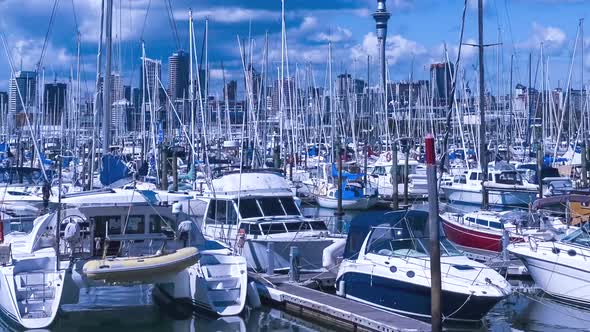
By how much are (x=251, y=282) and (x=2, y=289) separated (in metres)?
5.97

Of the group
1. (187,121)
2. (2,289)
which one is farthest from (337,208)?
(2,289)

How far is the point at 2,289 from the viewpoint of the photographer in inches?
834

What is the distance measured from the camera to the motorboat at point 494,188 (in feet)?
157

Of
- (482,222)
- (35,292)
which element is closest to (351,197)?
(482,222)

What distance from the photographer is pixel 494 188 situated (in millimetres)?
44438

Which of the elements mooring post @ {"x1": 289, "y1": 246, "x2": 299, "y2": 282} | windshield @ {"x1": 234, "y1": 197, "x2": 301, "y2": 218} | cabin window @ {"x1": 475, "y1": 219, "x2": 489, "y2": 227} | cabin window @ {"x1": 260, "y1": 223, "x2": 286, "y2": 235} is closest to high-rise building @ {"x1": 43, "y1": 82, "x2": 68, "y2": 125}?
cabin window @ {"x1": 475, "y1": 219, "x2": 489, "y2": 227}

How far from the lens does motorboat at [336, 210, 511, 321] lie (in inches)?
798

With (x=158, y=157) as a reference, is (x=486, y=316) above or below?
below

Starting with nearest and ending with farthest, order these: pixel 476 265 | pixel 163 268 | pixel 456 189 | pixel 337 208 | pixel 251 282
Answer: pixel 163 268 → pixel 476 265 → pixel 251 282 → pixel 337 208 → pixel 456 189

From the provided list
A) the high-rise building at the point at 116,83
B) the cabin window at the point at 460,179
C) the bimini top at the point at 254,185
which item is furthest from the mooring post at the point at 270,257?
the cabin window at the point at 460,179

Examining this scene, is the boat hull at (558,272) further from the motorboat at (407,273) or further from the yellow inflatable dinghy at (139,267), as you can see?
the yellow inflatable dinghy at (139,267)

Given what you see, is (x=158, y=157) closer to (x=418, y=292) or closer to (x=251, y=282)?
(x=251, y=282)

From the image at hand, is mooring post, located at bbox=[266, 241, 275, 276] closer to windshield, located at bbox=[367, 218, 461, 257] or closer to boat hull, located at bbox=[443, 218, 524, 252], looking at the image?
windshield, located at bbox=[367, 218, 461, 257]

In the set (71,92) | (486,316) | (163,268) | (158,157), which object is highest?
(71,92)
